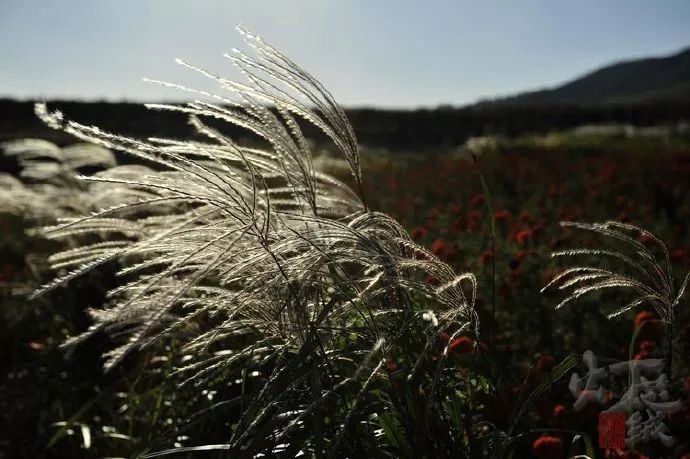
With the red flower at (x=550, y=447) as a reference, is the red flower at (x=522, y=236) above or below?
above

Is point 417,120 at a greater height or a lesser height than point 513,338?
greater

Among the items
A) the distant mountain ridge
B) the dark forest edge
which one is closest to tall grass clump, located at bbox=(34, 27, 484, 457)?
the dark forest edge

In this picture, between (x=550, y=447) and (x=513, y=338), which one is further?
(x=513, y=338)

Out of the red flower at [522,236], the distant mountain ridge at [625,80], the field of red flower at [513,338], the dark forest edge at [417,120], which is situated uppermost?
the distant mountain ridge at [625,80]

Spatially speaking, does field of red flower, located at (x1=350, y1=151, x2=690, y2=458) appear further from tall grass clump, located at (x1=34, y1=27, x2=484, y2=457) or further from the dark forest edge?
the dark forest edge

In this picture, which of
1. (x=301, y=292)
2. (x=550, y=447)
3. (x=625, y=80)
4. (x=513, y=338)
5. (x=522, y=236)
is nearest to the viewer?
(x=301, y=292)

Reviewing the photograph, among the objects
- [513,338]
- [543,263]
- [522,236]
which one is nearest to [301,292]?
[513,338]

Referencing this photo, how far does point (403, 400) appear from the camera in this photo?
1.70m

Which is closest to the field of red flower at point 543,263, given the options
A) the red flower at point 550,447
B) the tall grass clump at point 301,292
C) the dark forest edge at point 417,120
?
the red flower at point 550,447

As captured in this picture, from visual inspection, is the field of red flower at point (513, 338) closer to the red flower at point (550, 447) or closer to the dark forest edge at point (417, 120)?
the red flower at point (550, 447)

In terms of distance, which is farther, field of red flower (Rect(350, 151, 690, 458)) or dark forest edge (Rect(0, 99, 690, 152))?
dark forest edge (Rect(0, 99, 690, 152))

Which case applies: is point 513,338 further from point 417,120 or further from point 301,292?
point 417,120

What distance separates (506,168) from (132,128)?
54.3 ft

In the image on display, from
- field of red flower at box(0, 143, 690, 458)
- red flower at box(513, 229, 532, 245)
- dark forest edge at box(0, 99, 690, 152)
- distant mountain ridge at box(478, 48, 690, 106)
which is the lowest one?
field of red flower at box(0, 143, 690, 458)
